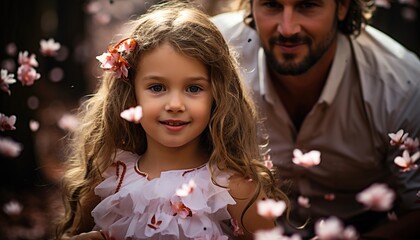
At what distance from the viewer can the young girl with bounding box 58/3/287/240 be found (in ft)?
9.14

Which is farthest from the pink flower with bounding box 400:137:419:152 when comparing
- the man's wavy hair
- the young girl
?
the man's wavy hair

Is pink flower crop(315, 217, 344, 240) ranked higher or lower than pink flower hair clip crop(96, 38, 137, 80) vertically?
lower

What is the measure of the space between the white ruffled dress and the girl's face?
0.55 ft

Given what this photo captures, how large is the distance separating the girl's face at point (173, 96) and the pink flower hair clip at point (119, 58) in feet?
0.24

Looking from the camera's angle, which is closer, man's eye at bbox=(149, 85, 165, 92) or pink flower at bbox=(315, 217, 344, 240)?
pink flower at bbox=(315, 217, 344, 240)

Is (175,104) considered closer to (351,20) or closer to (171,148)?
(171,148)

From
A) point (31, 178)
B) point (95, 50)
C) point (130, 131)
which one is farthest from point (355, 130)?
point (95, 50)

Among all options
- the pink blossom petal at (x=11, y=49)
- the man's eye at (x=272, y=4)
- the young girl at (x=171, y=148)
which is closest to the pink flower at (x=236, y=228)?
the young girl at (x=171, y=148)

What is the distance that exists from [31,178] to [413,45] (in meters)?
4.51

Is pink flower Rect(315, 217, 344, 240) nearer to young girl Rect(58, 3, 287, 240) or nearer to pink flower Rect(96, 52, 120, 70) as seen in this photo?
young girl Rect(58, 3, 287, 240)

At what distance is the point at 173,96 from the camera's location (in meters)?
2.74

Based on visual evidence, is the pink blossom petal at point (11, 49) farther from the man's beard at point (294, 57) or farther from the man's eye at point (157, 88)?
the man's eye at point (157, 88)

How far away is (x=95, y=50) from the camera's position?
10.9 metres

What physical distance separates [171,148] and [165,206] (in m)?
0.26
